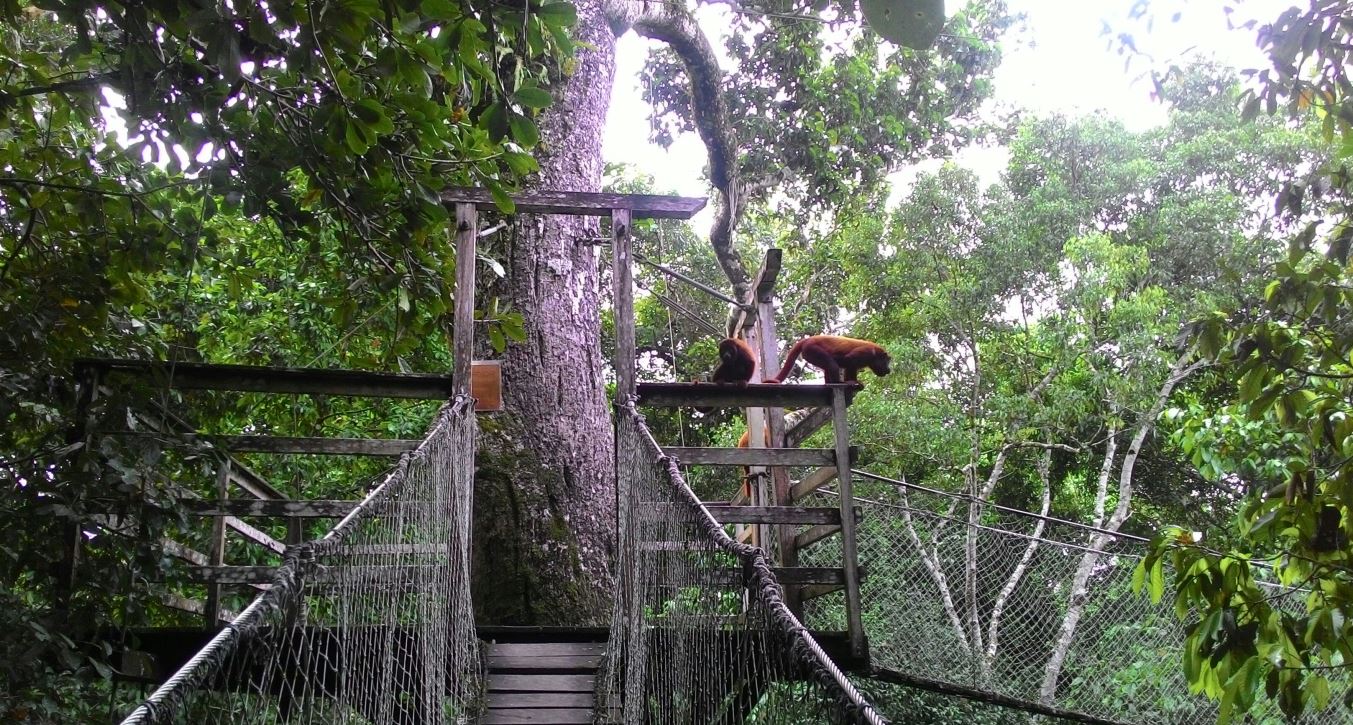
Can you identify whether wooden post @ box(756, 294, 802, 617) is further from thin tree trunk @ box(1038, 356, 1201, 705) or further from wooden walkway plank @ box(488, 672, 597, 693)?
thin tree trunk @ box(1038, 356, 1201, 705)

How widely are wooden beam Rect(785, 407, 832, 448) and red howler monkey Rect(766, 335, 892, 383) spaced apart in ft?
1.19

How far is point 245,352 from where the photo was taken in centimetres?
548

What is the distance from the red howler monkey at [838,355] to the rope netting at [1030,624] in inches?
21.8

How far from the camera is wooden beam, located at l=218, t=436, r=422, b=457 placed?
296 cm

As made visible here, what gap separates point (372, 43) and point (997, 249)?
21.3ft

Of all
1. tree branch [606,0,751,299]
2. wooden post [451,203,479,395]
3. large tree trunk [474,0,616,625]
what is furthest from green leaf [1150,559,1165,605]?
tree branch [606,0,751,299]

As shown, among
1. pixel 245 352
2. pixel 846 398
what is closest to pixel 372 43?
pixel 846 398

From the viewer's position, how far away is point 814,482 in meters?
3.56

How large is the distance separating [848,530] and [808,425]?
631 millimetres

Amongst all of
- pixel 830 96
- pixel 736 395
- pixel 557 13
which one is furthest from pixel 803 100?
pixel 557 13

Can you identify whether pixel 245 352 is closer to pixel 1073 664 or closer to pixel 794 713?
pixel 1073 664

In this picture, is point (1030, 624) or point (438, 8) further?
point (1030, 624)

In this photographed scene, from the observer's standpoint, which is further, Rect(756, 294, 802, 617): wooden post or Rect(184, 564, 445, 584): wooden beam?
Rect(756, 294, 802, 617): wooden post

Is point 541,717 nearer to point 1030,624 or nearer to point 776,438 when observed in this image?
point 776,438
